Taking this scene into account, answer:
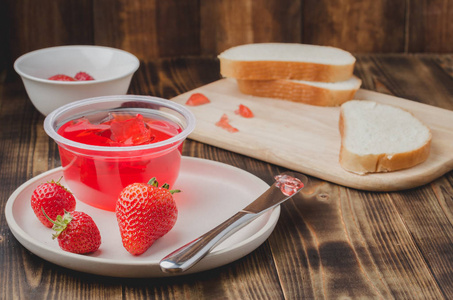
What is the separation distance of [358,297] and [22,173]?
2.98 feet

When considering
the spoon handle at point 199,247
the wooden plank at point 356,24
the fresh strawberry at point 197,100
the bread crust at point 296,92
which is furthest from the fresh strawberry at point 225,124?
the wooden plank at point 356,24

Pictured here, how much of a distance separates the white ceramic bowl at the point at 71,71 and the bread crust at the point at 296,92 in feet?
1.35

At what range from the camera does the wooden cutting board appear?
1.51 m

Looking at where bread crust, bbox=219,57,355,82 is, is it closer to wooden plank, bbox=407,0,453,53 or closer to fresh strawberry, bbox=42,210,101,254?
wooden plank, bbox=407,0,453,53

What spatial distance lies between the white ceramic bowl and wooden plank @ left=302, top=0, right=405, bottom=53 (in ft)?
3.25

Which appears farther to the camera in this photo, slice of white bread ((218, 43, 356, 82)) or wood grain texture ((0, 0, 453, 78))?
wood grain texture ((0, 0, 453, 78))

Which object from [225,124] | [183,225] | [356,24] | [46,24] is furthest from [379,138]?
[46,24]

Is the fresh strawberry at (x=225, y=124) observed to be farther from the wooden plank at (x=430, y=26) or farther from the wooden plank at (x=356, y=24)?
the wooden plank at (x=430, y=26)

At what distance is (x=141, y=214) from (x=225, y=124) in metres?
0.77

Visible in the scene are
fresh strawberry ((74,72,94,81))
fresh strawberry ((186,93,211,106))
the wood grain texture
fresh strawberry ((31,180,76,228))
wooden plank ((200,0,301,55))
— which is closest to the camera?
fresh strawberry ((31,180,76,228))

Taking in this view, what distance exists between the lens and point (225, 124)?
1.80 metres

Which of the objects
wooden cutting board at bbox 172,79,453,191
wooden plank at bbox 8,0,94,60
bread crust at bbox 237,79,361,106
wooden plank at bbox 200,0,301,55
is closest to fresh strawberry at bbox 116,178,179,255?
wooden cutting board at bbox 172,79,453,191

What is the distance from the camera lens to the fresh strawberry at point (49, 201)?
46.0 inches

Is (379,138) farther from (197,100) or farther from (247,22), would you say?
(247,22)
